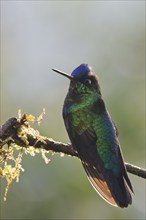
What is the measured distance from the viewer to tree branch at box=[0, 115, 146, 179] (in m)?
5.10

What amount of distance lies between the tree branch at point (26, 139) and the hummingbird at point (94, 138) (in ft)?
0.96

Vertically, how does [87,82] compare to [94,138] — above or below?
above

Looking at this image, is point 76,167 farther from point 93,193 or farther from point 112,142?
point 112,142

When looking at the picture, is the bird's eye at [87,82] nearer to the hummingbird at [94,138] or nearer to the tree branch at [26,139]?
the hummingbird at [94,138]

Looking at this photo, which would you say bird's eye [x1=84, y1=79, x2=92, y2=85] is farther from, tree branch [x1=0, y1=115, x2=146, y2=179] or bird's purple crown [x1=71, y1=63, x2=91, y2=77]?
tree branch [x1=0, y1=115, x2=146, y2=179]

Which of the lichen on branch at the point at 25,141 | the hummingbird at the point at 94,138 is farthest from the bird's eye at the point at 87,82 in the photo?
the lichen on branch at the point at 25,141

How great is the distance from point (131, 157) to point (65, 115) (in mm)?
5061

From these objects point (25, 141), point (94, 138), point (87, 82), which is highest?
point (25, 141)

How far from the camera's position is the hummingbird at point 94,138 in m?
5.63

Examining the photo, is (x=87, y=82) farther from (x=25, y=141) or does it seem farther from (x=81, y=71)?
(x=25, y=141)

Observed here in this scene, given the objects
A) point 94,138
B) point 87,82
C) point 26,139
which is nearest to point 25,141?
point 26,139

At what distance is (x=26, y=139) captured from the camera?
5262 mm

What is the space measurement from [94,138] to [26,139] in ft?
2.81

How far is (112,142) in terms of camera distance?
6.00m
